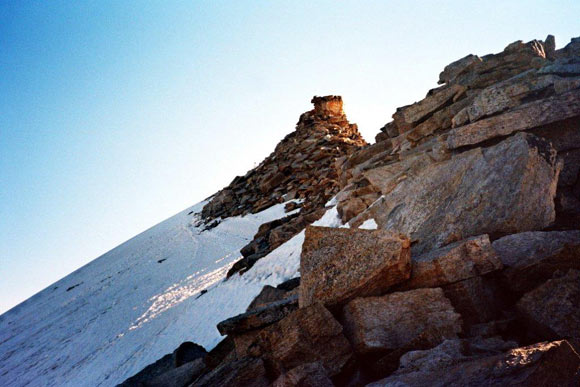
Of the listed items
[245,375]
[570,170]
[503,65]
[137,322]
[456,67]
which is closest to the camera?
[245,375]

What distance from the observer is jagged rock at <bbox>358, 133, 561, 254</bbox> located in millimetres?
4371

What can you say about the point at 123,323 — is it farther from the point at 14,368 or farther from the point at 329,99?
the point at 329,99

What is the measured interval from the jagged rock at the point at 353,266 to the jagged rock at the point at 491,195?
1211 millimetres

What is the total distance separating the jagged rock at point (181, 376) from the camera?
19.9 ft

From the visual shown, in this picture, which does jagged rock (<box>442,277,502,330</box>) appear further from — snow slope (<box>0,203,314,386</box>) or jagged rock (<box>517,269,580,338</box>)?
snow slope (<box>0,203,314,386</box>)

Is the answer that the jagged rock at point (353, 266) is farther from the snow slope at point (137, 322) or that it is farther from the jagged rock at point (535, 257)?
A: the snow slope at point (137, 322)

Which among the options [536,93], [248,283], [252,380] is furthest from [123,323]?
[536,93]

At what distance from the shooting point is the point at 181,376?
6227mm

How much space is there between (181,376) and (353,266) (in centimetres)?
480

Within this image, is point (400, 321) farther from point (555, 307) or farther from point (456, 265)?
point (555, 307)

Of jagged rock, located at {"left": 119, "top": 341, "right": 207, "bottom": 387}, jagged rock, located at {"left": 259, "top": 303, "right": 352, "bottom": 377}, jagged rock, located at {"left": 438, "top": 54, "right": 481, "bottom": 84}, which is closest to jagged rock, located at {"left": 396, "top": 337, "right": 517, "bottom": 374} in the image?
jagged rock, located at {"left": 259, "top": 303, "right": 352, "bottom": 377}

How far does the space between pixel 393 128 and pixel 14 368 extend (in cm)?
2296

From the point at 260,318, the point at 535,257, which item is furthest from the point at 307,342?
the point at 535,257

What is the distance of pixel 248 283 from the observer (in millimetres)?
12805
